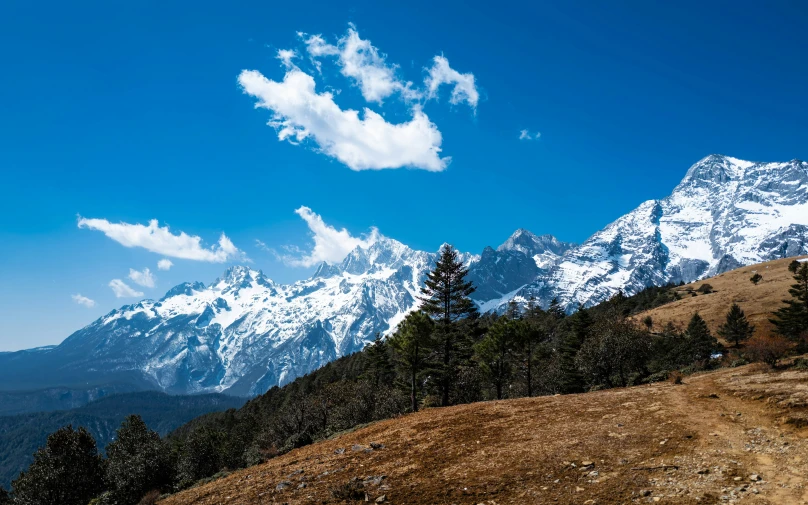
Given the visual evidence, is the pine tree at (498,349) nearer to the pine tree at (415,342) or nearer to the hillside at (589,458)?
the pine tree at (415,342)

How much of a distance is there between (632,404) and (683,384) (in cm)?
759

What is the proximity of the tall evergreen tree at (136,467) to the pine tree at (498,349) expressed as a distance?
37.9m

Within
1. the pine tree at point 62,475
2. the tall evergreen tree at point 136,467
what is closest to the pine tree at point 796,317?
the tall evergreen tree at point 136,467

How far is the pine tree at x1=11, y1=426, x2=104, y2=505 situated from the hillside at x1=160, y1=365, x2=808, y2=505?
1876 inches

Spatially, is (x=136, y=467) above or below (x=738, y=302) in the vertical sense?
below

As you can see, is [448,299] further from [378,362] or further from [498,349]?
[378,362]

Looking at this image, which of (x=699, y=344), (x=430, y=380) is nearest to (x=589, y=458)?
(x=430, y=380)

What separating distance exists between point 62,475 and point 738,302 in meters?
131

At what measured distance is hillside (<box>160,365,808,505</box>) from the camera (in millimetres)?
11914

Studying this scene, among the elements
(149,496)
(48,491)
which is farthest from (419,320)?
(48,491)

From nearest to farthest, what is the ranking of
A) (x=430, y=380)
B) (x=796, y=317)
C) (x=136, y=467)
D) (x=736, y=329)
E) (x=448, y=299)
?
(x=136, y=467) → (x=448, y=299) → (x=430, y=380) → (x=796, y=317) → (x=736, y=329)

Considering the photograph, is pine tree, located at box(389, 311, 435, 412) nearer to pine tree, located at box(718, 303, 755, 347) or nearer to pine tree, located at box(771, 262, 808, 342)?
pine tree, located at box(771, 262, 808, 342)

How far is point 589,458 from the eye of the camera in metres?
14.9

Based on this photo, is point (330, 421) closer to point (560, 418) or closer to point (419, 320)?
point (419, 320)
